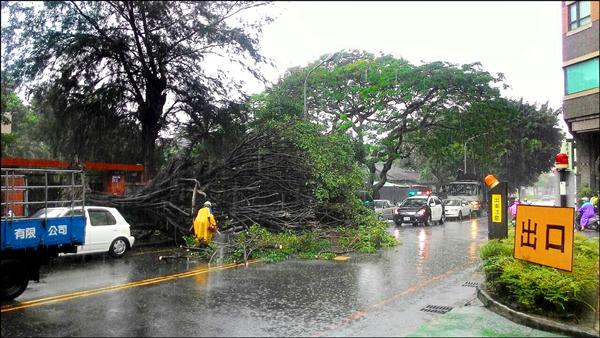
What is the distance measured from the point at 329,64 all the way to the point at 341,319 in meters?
27.1

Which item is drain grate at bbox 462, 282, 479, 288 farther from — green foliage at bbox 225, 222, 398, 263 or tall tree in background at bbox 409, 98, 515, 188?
Result: tall tree in background at bbox 409, 98, 515, 188

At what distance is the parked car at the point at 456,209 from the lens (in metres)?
32.4

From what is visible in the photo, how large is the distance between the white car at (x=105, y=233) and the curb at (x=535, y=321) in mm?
9571

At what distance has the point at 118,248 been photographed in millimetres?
13461

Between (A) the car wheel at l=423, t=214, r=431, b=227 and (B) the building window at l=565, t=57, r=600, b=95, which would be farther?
(A) the car wheel at l=423, t=214, r=431, b=227

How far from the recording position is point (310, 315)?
289 inches

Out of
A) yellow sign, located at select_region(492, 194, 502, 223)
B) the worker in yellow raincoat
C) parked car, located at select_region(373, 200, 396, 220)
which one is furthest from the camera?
parked car, located at select_region(373, 200, 396, 220)

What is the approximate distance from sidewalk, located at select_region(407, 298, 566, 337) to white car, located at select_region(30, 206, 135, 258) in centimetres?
922

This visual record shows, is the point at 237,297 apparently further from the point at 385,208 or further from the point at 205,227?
the point at 385,208

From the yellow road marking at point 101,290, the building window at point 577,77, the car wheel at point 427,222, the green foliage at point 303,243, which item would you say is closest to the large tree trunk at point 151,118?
the green foliage at point 303,243

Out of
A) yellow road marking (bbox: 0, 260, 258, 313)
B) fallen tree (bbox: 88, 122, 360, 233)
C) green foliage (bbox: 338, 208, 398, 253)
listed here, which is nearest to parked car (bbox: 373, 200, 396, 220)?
green foliage (bbox: 338, 208, 398, 253)

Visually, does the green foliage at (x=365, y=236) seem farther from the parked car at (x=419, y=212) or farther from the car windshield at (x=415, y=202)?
the car windshield at (x=415, y=202)

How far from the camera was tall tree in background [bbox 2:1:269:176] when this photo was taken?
15094 mm

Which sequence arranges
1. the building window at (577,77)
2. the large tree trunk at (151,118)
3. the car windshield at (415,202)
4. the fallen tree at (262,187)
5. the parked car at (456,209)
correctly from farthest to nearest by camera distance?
1. the parked car at (456,209)
2. the car windshield at (415,202)
3. the large tree trunk at (151,118)
4. the building window at (577,77)
5. the fallen tree at (262,187)
